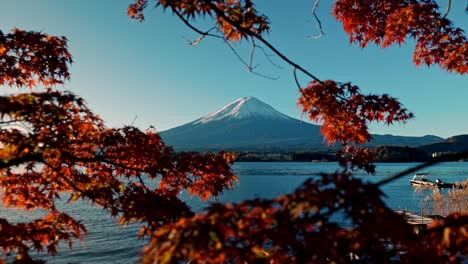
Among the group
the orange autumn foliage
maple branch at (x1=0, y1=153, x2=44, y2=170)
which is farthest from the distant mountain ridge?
maple branch at (x1=0, y1=153, x2=44, y2=170)

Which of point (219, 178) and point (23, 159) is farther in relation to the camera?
point (219, 178)

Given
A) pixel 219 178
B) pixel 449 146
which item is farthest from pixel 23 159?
pixel 449 146

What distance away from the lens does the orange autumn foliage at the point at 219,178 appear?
94.7 inches

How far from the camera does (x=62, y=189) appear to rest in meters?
5.84

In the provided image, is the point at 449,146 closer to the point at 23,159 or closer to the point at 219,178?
the point at 219,178

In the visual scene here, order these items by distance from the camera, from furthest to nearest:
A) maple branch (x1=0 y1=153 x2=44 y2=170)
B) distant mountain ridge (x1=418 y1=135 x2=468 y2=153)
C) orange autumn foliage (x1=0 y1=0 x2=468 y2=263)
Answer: distant mountain ridge (x1=418 y1=135 x2=468 y2=153), maple branch (x1=0 y1=153 x2=44 y2=170), orange autumn foliage (x1=0 y1=0 x2=468 y2=263)

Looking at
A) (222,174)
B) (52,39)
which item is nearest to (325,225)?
(222,174)

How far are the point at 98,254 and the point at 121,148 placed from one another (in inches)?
756

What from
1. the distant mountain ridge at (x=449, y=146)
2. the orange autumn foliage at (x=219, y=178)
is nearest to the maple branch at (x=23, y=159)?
the orange autumn foliage at (x=219, y=178)

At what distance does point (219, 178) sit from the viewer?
6008 millimetres

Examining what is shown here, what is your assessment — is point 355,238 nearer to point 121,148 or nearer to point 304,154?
point 121,148

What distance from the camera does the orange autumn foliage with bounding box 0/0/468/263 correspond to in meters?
2.41

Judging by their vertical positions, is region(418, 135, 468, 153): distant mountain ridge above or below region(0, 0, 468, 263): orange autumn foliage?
above

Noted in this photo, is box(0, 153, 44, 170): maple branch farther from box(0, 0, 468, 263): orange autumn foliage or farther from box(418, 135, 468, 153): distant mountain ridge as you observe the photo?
box(418, 135, 468, 153): distant mountain ridge
